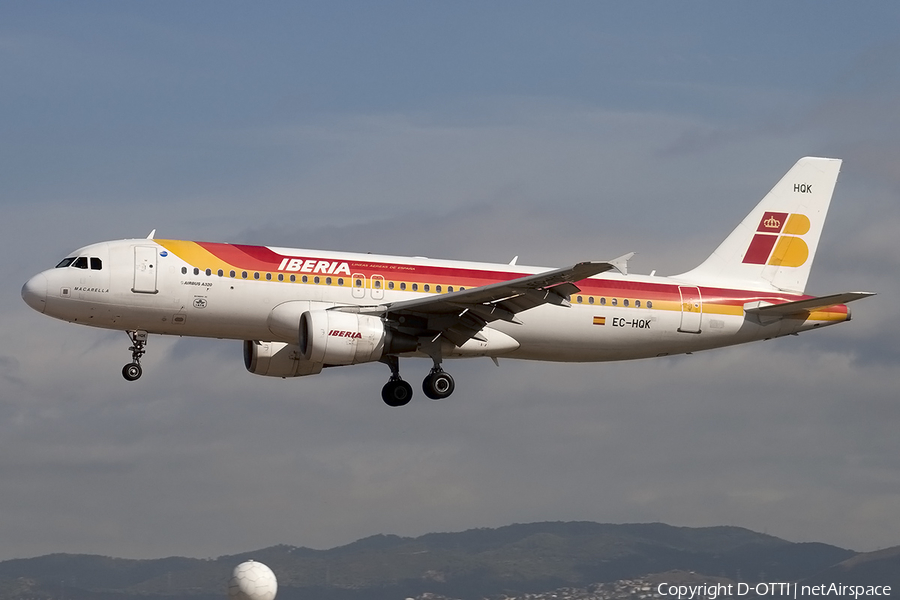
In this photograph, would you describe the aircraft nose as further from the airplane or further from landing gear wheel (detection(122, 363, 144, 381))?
landing gear wheel (detection(122, 363, 144, 381))

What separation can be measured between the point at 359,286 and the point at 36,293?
34.4 ft

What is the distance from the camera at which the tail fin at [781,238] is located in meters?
48.7

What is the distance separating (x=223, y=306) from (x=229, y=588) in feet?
33.4

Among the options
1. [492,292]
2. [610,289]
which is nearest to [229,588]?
[492,292]

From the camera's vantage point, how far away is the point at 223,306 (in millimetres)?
40469

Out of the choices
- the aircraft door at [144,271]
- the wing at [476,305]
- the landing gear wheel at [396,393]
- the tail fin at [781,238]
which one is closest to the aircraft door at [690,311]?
the tail fin at [781,238]

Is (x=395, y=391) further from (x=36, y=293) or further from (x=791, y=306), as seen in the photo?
(x=791, y=306)

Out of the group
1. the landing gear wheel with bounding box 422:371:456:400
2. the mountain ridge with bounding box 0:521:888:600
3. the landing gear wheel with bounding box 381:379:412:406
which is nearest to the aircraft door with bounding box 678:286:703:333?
the landing gear wheel with bounding box 422:371:456:400

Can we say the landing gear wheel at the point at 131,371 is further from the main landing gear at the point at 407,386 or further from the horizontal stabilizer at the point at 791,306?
the horizontal stabilizer at the point at 791,306

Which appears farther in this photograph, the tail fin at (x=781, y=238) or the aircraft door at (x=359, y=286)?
the tail fin at (x=781, y=238)

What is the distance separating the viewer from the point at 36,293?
40.5 m

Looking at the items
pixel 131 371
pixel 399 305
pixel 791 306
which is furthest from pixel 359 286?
pixel 791 306

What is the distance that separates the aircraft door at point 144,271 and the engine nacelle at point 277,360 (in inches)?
240

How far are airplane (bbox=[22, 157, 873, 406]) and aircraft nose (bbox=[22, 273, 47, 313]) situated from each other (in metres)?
0.05
